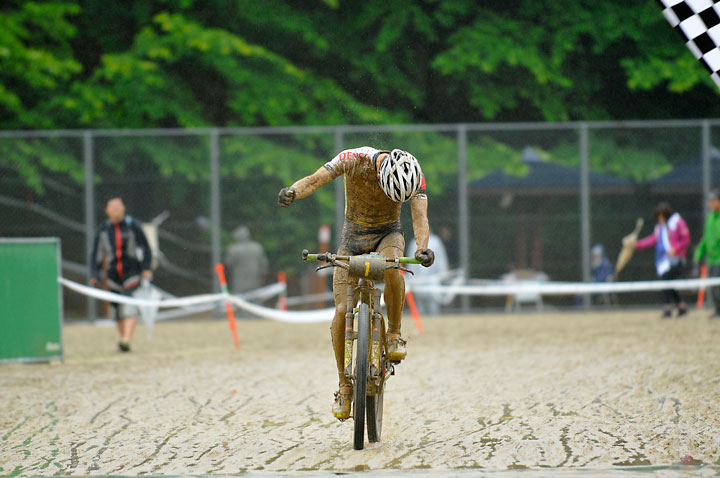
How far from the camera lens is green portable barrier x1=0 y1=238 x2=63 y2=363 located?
1132 cm

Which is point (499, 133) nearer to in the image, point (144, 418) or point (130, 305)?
point (130, 305)

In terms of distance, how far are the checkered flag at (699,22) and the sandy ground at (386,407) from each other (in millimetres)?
2198

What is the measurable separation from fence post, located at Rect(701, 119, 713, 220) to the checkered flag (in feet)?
40.6

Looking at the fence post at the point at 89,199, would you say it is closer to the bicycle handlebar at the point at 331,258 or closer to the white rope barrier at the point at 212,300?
the white rope barrier at the point at 212,300

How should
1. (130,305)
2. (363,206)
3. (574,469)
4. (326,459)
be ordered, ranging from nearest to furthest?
(574,469), (326,459), (363,206), (130,305)

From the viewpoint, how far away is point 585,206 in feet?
59.1

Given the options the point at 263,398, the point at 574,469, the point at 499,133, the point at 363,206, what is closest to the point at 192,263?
the point at 499,133

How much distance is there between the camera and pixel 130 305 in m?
12.9

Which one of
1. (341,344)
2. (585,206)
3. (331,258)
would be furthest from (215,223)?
(331,258)

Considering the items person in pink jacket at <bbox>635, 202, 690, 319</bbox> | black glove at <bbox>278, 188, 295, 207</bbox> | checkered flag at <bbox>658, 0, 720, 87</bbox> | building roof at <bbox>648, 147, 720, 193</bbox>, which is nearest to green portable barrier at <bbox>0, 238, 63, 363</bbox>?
black glove at <bbox>278, 188, 295, 207</bbox>

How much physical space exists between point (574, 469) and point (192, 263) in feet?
41.4

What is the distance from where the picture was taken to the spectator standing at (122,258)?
13.0 metres

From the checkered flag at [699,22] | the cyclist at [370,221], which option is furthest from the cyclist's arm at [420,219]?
the checkered flag at [699,22]

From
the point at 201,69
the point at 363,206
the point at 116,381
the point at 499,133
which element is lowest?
the point at 116,381
